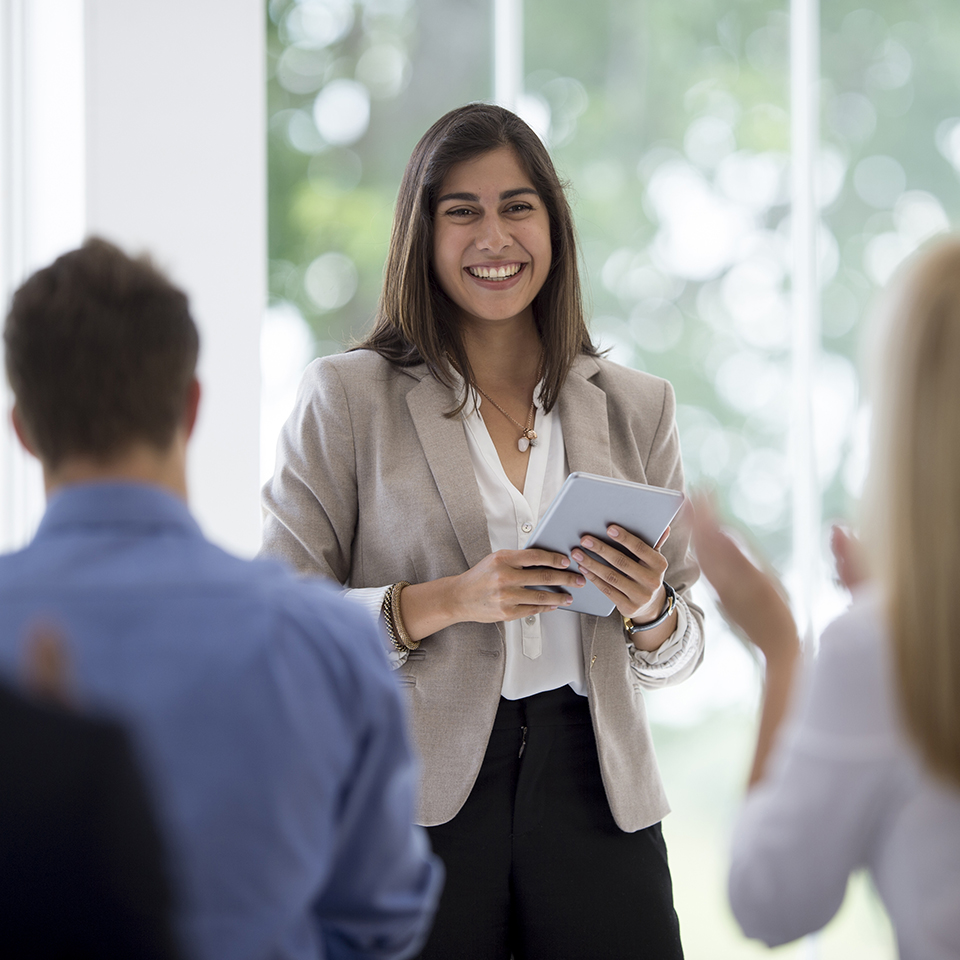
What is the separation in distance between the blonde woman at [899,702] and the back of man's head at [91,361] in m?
0.64

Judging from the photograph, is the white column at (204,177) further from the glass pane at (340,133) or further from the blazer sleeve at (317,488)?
the blazer sleeve at (317,488)

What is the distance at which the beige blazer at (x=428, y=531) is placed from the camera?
1.64m

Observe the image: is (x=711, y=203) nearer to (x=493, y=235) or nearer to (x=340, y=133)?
(x=340, y=133)

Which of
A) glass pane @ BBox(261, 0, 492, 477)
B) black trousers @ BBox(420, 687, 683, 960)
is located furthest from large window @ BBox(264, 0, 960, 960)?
black trousers @ BBox(420, 687, 683, 960)

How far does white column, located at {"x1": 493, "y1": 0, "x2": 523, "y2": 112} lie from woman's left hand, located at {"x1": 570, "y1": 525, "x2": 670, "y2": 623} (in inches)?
96.4

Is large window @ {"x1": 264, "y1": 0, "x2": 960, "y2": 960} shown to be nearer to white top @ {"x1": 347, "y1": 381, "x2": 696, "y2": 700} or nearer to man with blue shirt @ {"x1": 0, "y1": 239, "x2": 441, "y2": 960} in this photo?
white top @ {"x1": 347, "y1": 381, "x2": 696, "y2": 700}

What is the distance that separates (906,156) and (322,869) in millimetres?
3458

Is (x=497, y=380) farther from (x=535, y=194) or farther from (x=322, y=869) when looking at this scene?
(x=322, y=869)

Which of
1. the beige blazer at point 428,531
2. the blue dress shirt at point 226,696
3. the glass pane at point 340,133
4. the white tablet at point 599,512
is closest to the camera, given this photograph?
the blue dress shirt at point 226,696

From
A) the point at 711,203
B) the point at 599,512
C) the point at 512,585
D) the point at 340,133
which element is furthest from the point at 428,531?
the point at 711,203

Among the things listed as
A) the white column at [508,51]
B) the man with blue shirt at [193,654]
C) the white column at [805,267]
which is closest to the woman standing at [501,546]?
the man with blue shirt at [193,654]

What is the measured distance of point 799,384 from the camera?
3.56 metres

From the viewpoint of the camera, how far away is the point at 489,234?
5.86 feet

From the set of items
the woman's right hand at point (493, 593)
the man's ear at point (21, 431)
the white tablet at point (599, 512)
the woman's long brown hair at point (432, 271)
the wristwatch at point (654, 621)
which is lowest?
the wristwatch at point (654, 621)
